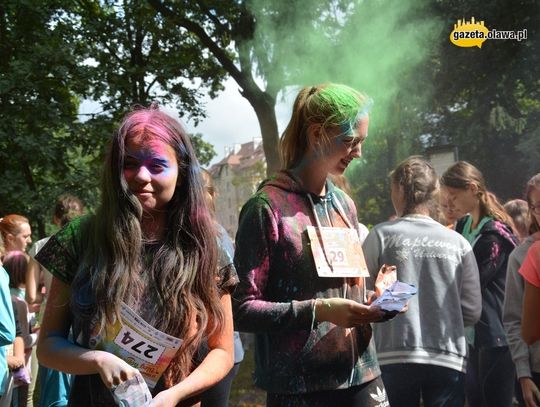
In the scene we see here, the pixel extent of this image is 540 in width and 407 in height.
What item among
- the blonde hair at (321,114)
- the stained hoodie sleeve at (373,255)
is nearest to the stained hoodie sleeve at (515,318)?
the stained hoodie sleeve at (373,255)

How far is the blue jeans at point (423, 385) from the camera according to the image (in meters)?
2.91

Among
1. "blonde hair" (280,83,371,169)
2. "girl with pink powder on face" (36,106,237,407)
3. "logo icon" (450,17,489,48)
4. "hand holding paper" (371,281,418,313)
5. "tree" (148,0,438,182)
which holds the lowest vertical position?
"hand holding paper" (371,281,418,313)

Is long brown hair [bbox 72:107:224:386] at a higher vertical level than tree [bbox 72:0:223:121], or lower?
lower

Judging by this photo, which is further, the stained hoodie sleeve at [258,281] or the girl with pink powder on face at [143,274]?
the stained hoodie sleeve at [258,281]

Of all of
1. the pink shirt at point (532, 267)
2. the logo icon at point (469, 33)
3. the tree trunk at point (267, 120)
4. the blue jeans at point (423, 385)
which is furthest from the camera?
the logo icon at point (469, 33)

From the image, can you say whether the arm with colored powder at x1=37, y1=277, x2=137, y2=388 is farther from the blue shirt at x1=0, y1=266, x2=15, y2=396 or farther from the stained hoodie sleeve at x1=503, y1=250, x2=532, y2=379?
the stained hoodie sleeve at x1=503, y1=250, x2=532, y2=379

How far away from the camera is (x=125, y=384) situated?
1410 mm

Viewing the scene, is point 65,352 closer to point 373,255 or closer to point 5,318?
point 5,318

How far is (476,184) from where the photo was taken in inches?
159

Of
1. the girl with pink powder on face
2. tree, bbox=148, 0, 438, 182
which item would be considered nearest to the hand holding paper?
the girl with pink powder on face

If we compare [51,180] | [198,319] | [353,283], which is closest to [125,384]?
[198,319]

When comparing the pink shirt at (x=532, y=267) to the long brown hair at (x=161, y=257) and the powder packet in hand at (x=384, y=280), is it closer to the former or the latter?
the powder packet in hand at (x=384, y=280)

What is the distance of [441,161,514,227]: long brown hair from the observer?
3.98 meters

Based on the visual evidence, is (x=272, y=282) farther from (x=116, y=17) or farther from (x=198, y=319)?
(x=116, y=17)
